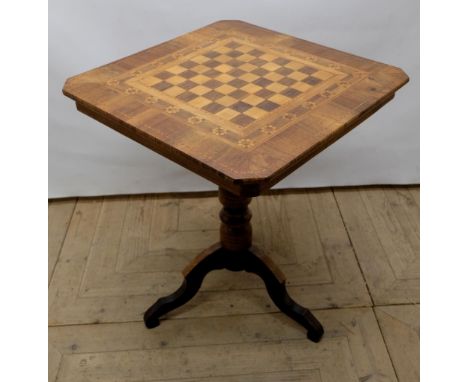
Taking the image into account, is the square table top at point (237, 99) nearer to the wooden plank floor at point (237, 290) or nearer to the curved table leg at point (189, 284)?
the curved table leg at point (189, 284)

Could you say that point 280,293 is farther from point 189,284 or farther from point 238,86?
point 238,86

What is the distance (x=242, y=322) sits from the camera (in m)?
2.03

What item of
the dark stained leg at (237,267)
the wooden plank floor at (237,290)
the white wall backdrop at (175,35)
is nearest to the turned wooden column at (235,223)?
the dark stained leg at (237,267)

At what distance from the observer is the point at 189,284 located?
1975mm

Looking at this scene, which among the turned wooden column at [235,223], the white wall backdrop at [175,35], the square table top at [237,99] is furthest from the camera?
the white wall backdrop at [175,35]

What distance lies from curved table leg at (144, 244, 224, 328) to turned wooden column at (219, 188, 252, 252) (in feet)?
0.17

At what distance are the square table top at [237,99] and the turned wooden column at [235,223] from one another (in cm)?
39

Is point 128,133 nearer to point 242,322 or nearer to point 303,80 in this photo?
point 303,80

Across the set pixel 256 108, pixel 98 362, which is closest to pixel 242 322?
pixel 98 362

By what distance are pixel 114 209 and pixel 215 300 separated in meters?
0.79

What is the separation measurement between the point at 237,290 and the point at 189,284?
0.89 ft

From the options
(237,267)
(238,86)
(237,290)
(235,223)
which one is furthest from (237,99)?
(237,290)

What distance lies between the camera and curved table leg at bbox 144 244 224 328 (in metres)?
1.93

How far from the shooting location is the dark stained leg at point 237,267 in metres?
1.87
